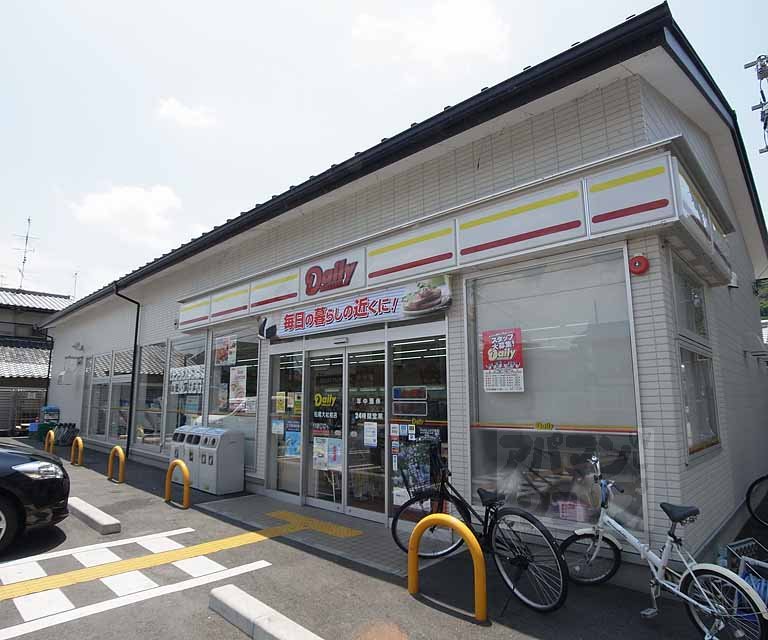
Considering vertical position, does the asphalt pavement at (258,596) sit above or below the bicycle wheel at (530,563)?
below

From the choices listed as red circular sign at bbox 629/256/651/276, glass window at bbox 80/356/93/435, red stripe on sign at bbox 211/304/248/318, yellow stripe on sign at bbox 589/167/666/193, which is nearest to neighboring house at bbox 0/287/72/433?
glass window at bbox 80/356/93/435

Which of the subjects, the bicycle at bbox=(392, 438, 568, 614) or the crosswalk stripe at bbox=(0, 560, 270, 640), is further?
the bicycle at bbox=(392, 438, 568, 614)

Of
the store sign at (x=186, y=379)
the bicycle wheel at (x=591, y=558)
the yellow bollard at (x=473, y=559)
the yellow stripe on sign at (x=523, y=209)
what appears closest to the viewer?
the yellow bollard at (x=473, y=559)

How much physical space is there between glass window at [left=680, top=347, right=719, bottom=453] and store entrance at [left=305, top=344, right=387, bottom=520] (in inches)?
146

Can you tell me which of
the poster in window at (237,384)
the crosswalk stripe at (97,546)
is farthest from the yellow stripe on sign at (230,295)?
the crosswalk stripe at (97,546)

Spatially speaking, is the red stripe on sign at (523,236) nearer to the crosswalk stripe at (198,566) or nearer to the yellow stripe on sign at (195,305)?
the crosswalk stripe at (198,566)

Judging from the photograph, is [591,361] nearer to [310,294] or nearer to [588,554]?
[588,554]

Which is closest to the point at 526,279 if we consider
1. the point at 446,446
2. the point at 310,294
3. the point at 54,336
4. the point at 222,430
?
the point at 446,446

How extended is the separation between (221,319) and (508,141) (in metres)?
6.73

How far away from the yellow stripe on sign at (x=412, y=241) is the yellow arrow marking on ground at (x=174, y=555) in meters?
3.90

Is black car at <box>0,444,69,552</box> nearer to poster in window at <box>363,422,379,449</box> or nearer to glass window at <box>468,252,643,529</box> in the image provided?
poster in window at <box>363,422,379,449</box>

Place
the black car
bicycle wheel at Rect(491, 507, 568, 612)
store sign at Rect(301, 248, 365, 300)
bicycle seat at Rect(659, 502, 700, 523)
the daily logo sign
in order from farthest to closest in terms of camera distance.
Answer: the daily logo sign
store sign at Rect(301, 248, 365, 300)
the black car
bicycle wheel at Rect(491, 507, 568, 612)
bicycle seat at Rect(659, 502, 700, 523)

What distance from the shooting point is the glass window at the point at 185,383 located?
10742 mm

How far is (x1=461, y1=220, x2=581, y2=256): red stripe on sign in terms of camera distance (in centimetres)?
492
